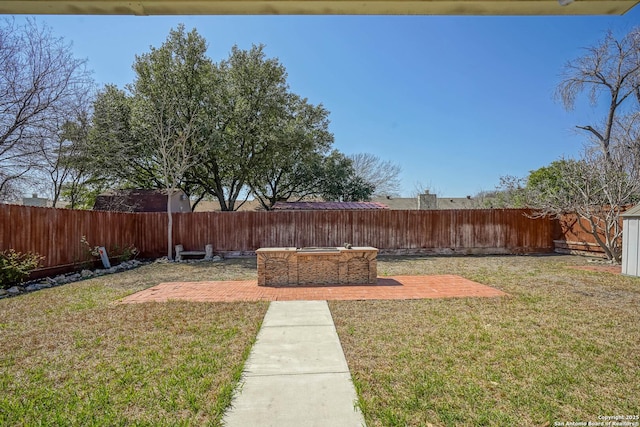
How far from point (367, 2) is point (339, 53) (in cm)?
1153

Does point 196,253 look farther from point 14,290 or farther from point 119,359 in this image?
point 119,359

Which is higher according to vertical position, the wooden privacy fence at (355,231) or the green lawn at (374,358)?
the wooden privacy fence at (355,231)

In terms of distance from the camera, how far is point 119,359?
338cm

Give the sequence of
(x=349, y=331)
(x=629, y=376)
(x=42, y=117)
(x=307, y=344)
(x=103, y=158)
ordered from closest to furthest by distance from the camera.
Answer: (x=629, y=376) → (x=307, y=344) → (x=349, y=331) → (x=42, y=117) → (x=103, y=158)

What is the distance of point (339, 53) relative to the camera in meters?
12.0

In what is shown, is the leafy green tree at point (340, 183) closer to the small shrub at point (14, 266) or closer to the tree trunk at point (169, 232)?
the tree trunk at point (169, 232)

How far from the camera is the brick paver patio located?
611 centimetres

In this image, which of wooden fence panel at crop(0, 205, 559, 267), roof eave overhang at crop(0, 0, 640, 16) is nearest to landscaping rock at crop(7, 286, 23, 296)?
wooden fence panel at crop(0, 205, 559, 267)

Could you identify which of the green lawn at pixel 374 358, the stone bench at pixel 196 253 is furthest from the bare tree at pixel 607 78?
the stone bench at pixel 196 253

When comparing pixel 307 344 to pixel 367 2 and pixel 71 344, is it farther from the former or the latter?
pixel 367 2

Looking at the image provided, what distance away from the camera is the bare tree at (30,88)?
9211 mm

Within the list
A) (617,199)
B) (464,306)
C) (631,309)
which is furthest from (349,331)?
(617,199)

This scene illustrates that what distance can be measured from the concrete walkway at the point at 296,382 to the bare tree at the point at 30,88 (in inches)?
405

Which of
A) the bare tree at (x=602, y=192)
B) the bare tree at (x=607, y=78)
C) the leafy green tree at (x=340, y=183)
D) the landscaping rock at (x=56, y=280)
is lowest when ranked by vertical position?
the landscaping rock at (x=56, y=280)
